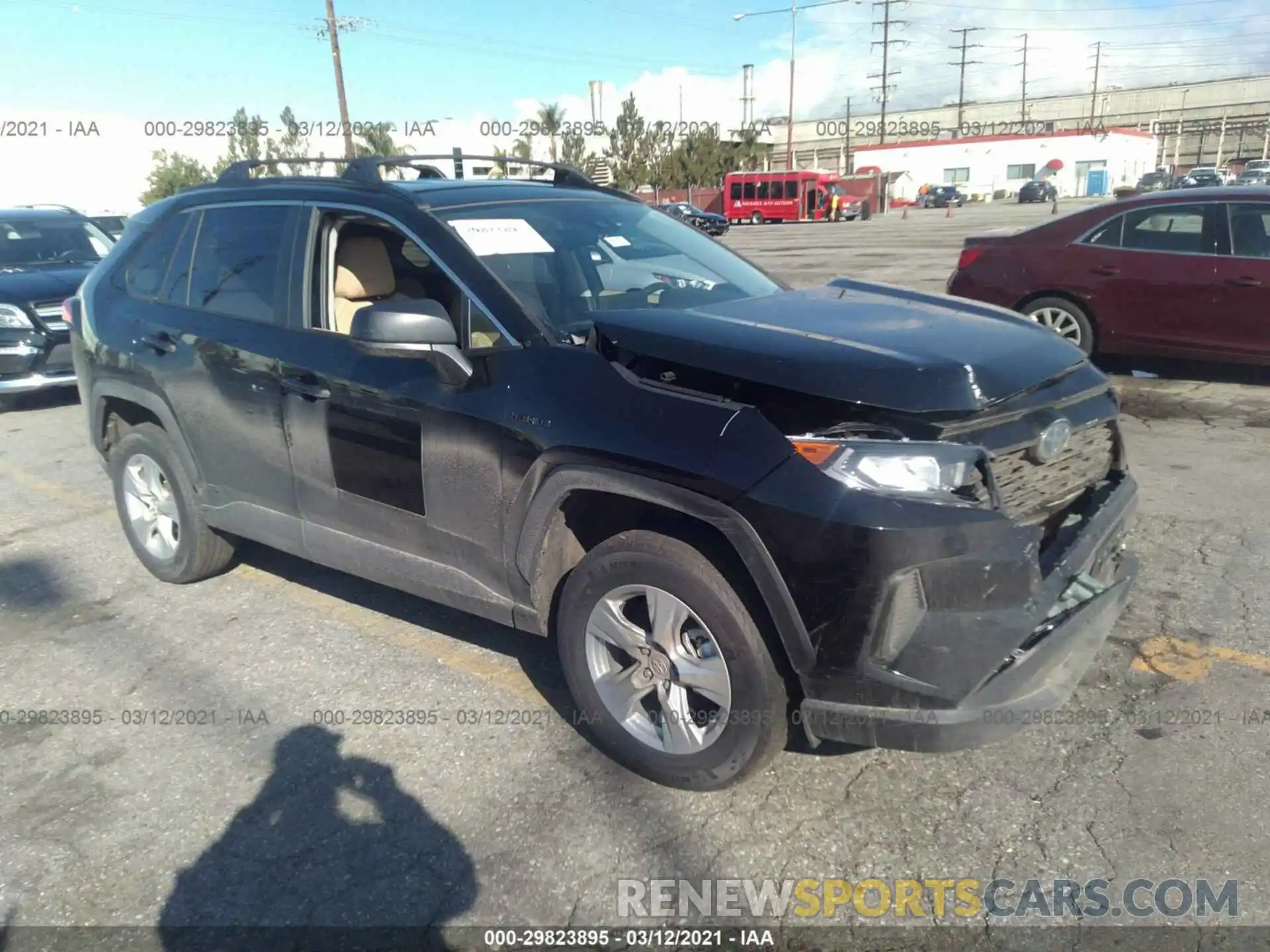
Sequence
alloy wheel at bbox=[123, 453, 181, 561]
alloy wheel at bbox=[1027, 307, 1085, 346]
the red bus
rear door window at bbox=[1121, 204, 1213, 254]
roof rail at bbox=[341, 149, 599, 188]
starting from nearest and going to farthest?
roof rail at bbox=[341, 149, 599, 188], alloy wheel at bbox=[123, 453, 181, 561], rear door window at bbox=[1121, 204, 1213, 254], alloy wheel at bbox=[1027, 307, 1085, 346], the red bus

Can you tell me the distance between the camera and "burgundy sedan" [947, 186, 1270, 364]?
7559 millimetres

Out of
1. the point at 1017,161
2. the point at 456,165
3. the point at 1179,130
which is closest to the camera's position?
the point at 456,165

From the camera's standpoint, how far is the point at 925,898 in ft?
8.41

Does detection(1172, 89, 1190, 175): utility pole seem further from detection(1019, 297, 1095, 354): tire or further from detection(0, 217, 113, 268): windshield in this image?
detection(0, 217, 113, 268): windshield

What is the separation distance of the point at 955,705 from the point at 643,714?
0.99 metres

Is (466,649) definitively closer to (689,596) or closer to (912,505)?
(689,596)

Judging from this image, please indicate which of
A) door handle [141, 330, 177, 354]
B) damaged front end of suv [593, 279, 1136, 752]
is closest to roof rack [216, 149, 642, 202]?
door handle [141, 330, 177, 354]

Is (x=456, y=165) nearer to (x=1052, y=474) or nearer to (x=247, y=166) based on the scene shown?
(x=247, y=166)

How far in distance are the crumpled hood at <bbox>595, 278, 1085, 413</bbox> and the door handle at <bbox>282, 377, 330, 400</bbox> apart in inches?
46.2

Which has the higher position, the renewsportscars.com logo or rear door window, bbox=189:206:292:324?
rear door window, bbox=189:206:292:324

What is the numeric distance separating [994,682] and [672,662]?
0.90m

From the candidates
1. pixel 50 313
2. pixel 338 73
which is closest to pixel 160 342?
pixel 50 313

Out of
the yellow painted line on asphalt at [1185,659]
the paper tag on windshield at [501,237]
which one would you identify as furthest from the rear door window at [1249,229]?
the paper tag on windshield at [501,237]

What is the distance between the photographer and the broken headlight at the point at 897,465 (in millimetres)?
2502
